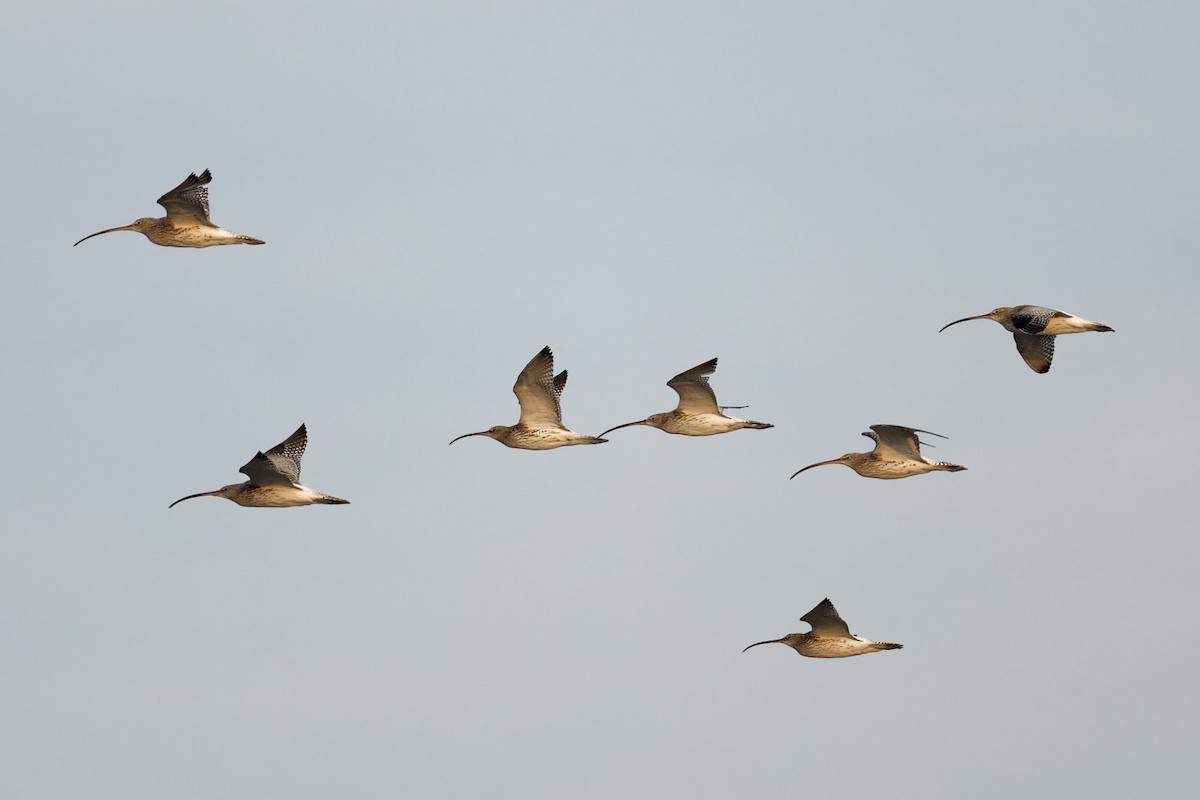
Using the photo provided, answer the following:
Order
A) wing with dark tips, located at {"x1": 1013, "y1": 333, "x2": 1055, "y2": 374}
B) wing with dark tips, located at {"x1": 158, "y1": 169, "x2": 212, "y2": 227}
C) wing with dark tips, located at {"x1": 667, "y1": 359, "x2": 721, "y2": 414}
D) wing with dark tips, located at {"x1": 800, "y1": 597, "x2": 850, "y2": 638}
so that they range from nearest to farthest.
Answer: wing with dark tips, located at {"x1": 800, "y1": 597, "x2": 850, "y2": 638}, wing with dark tips, located at {"x1": 158, "y1": 169, "x2": 212, "y2": 227}, wing with dark tips, located at {"x1": 667, "y1": 359, "x2": 721, "y2": 414}, wing with dark tips, located at {"x1": 1013, "y1": 333, "x2": 1055, "y2": 374}

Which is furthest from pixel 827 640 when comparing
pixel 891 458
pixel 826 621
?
pixel 891 458

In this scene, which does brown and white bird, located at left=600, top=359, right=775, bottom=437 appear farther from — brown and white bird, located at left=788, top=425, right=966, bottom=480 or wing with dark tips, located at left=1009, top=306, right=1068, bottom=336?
wing with dark tips, located at left=1009, top=306, right=1068, bottom=336

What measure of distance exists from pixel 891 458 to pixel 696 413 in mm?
4757

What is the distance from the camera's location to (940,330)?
1863 inches

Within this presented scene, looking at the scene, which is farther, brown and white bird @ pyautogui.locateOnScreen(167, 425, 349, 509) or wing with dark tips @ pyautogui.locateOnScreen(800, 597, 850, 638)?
wing with dark tips @ pyautogui.locateOnScreen(800, 597, 850, 638)

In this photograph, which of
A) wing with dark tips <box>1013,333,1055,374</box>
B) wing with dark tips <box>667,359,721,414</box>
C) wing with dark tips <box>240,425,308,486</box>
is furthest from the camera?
wing with dark tips <box>1013,333,1055,374</box>

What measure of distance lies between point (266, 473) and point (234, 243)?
252 inches

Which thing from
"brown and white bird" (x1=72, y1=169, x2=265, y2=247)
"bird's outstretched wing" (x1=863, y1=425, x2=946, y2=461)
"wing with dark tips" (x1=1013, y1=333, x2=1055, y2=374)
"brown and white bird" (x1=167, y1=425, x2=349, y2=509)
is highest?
"brown and white bird" (x1=72, y1=169, x2=265, y2=247)

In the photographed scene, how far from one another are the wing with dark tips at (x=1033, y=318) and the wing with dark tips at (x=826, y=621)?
25.9ft

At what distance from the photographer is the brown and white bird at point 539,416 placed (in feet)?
135

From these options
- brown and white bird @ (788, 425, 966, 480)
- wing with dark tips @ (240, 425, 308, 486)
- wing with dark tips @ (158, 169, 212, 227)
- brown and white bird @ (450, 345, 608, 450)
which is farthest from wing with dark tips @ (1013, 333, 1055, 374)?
wing with dark tips @ (158, 169, 212, 227)

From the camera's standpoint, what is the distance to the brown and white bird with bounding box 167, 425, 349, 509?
38000 millimetres

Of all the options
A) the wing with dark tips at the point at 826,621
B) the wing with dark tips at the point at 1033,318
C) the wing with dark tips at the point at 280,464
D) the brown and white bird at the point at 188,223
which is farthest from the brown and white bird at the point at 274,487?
the wing with dark tips at the point at 1033,318

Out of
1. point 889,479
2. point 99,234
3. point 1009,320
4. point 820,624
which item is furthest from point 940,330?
point 99,234
